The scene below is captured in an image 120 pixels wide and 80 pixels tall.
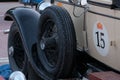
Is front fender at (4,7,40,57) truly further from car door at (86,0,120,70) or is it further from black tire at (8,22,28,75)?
car door at (86,0,120,70)

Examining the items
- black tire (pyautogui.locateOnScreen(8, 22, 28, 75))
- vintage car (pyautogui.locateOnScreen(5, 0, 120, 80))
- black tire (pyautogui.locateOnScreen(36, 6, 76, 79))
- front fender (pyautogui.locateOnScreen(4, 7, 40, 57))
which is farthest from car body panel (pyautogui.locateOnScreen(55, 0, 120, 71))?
black tire (pyautogui.locateOnScreen(8, 22, 28, 75))

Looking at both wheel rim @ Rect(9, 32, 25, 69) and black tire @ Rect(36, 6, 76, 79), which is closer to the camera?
black tire @ Rect(36, 6, 76, 79)

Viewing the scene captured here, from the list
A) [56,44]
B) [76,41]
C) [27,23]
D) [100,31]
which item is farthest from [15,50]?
[100,31]

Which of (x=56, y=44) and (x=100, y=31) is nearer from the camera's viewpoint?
(x=100, y=31)

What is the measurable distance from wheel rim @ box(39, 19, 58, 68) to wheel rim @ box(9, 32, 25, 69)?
1.00 m

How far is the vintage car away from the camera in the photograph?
3.21 meters

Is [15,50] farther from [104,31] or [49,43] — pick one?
[104,31]

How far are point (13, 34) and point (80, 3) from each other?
149cm

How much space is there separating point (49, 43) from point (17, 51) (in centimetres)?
129

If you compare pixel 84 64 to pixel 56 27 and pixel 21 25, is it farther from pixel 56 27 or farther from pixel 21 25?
pixel 21 25

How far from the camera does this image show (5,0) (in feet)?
59.1

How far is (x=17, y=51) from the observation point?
4.91 meters

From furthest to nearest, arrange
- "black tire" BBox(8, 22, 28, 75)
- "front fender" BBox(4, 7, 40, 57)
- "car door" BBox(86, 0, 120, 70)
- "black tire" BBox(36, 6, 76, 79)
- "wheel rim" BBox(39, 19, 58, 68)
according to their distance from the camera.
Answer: "black tire" BBox(8, 22, 28, 75) < "front fender" BBox(4, 7, 40, 57) < "wheel rim" BBox(39, 19, 58, 68) < "black tire" BBox(36, 6, 76, 79) < "car door" BBox(86, 0, 120, 70)

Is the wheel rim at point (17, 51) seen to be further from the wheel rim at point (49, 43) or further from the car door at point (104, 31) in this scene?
the car door at point (104, 31)
